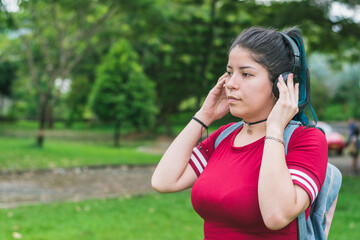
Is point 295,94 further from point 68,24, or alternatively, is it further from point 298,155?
point 68,24

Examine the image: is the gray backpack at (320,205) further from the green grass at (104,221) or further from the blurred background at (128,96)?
the green grass at (104,221)

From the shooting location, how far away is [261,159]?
5.77 feet

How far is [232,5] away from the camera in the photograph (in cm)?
1342

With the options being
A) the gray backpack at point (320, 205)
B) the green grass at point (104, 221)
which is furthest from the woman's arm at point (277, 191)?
the green grass at point (104, 221)

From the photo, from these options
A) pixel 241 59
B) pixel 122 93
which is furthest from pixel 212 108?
pixel 122 93

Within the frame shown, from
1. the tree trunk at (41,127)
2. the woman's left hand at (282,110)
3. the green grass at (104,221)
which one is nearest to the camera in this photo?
the woman's left hand at (282,110)

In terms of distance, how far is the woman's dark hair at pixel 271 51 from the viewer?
70.4 inches

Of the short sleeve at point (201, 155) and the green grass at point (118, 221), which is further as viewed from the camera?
the green grass at point (118, 221)

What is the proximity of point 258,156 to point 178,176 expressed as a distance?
478mm

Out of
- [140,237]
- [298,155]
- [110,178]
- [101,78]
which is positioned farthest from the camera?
[101,78]

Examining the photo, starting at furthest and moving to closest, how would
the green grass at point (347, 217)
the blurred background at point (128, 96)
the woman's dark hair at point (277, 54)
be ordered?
the blurred background at point (128, 96)
the green grass at point (347, 217)
the woman's dark hair at point (277, 54)

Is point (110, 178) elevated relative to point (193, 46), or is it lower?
lower

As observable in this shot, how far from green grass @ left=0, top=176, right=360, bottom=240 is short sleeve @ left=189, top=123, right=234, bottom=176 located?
3757mm

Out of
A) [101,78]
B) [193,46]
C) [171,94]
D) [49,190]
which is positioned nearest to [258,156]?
[49,190]
